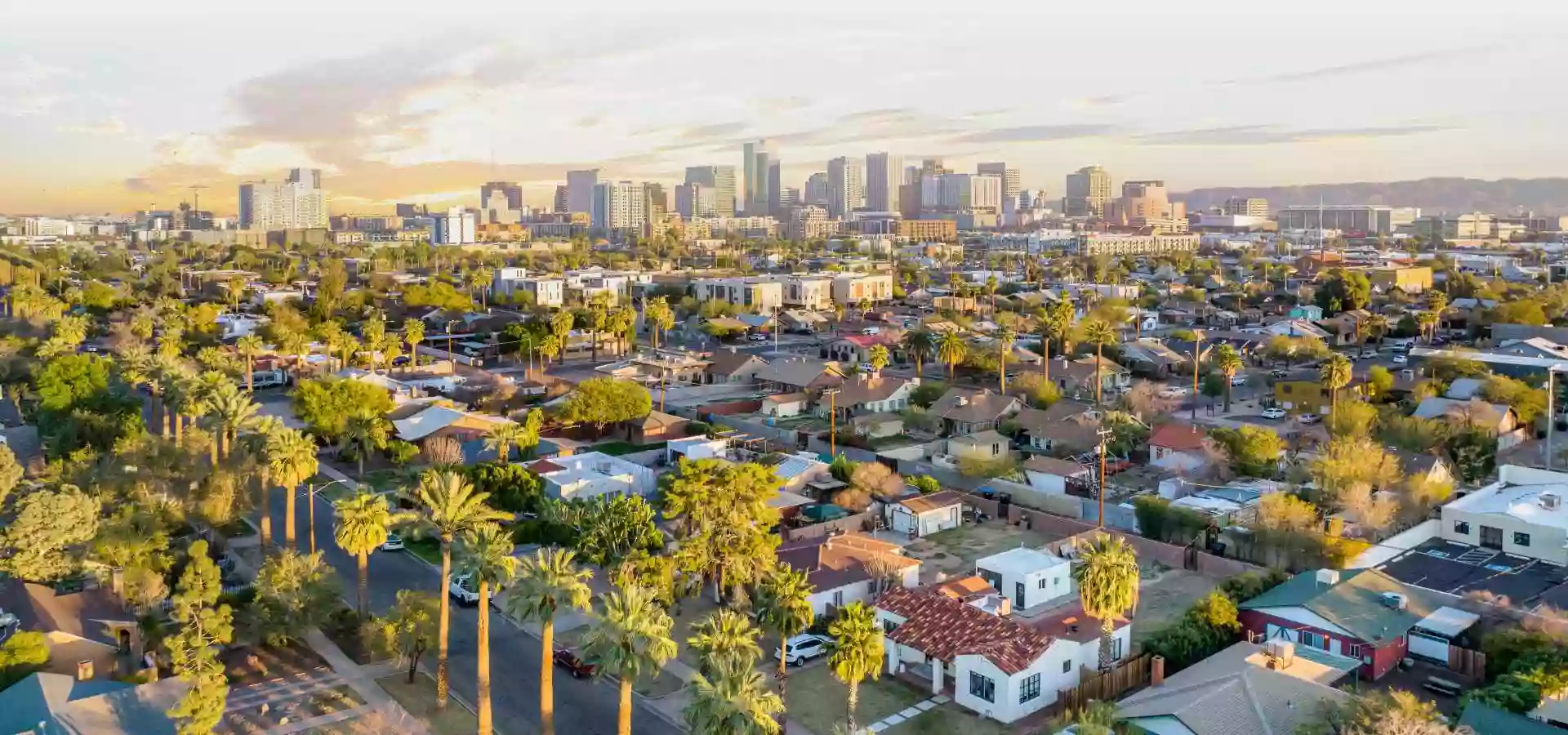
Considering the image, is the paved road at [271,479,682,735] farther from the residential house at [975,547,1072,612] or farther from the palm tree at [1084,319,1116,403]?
the palm tree at [1084,319,1116,403]

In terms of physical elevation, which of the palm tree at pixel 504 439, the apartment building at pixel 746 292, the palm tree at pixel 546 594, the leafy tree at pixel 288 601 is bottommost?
the leafy tree at pixel 288 601

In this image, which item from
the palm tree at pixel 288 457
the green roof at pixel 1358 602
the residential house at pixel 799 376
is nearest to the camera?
the green roof at pixel 1358 602

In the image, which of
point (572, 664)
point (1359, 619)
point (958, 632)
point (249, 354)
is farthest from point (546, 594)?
point (249, 354)

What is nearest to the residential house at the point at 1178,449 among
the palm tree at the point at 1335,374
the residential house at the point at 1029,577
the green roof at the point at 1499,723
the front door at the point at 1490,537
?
the palm tree at the point at 1335,374

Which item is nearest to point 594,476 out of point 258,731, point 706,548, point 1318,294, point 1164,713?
point 706,548

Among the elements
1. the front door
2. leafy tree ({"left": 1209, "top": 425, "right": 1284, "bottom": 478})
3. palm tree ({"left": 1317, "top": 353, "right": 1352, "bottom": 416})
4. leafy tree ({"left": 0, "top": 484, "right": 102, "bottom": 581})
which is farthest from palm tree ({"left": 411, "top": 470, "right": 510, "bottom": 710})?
palm tree ({"left": 1317, "top": 353, "right": 1352, "bottom": 416})

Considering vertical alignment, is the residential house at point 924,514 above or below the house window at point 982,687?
above

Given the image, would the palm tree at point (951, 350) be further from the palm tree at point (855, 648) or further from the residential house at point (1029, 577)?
the palm tree at point (855, 648)

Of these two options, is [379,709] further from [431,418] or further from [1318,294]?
[1318,294]
